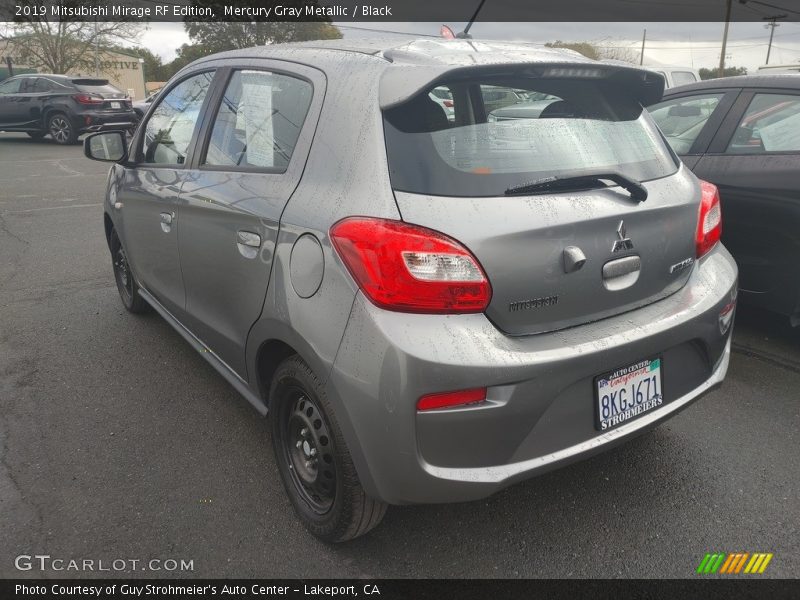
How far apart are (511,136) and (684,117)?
291 centimetres

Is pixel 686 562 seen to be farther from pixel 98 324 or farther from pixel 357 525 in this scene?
pixel 98 324

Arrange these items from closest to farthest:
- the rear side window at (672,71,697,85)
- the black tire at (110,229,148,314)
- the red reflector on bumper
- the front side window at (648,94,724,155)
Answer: the red reflector on bumper
the front side window at (648,94,724,155)
the black tire at (110,229,148,314)
the rear side window at (672,71,697,85)

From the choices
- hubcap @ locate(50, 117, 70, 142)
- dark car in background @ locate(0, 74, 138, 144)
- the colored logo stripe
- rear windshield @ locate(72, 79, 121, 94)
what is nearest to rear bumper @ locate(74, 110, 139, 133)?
dark car in background @ locate(0, 74, 138, 144)

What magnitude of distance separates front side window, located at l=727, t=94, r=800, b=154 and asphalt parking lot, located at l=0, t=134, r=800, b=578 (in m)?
1.22

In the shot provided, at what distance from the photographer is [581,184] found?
79.0 inches

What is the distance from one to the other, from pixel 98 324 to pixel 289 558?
282 centimetres

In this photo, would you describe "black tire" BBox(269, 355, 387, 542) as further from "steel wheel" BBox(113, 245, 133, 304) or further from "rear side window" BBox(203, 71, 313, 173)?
"steel wheel" BBox(113, 245, 133, 304)

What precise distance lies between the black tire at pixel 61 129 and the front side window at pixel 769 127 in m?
16.5

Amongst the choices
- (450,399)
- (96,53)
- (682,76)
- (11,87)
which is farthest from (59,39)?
(450,399)

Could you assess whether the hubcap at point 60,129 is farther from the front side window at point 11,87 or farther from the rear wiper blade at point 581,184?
the rear wiper blade at point 581,184

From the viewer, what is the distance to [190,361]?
12.3 ft

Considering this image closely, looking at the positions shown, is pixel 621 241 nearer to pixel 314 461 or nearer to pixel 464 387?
pixel 464 387

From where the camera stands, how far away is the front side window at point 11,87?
16375 mm

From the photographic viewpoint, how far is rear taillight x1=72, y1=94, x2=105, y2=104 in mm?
15688
